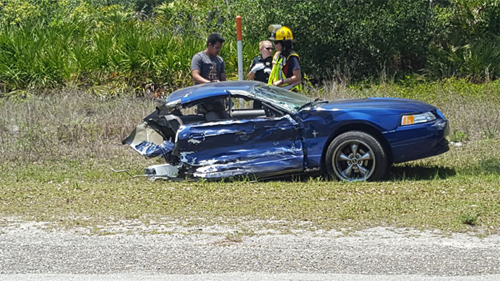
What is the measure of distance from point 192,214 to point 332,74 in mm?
12111

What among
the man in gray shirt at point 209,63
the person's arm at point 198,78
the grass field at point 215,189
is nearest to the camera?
the grass field at point 215,189

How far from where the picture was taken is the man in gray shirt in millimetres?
10742

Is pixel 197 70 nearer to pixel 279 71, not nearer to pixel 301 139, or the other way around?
pixel 279 71

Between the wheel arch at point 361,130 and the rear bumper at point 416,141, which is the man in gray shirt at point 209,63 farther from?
the rear bumper at point 416,141

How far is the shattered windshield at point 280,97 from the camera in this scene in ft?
30.8

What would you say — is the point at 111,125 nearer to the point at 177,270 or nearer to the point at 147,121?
the point at 147,121

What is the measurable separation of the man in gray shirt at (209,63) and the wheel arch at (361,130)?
7.87ft

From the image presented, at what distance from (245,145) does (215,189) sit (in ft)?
2.60

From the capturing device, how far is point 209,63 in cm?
1088

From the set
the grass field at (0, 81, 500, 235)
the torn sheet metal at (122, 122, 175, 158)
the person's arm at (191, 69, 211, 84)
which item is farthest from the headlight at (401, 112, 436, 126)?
the person's arm at (191, 69, 211, 84)

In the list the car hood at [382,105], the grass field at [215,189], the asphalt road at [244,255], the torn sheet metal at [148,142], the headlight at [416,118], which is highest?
the car hood at [382,105]

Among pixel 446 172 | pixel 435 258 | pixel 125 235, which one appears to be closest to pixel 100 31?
pixel 446 172

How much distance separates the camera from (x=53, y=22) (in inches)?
782

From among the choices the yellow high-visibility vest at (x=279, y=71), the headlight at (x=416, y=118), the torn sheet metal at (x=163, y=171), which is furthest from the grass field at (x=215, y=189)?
the yellow high-visibility vest at (x=279, y=71)
